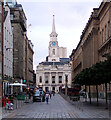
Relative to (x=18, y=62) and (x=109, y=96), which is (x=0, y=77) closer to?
(x=109, y=96)

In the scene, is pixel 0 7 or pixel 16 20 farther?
pixel 16 20

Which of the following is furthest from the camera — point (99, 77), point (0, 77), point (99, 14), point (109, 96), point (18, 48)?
point (18, 48)

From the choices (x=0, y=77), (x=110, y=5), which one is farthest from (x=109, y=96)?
(x=0, y=77)

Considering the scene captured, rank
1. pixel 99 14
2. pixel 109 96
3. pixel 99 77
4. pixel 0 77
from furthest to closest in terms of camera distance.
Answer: pixel 99 14 → pixel 109 96 → pixel 0 77 → pixel 99 77

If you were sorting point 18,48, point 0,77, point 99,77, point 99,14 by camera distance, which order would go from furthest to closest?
point 18,48
point 99,14
point 0,77
point 99,77

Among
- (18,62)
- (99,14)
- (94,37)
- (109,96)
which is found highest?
(99,14)

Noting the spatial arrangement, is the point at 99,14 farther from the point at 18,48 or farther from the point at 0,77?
the point at 0,77

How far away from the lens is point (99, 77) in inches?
1297

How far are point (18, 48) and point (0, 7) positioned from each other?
33.2 m

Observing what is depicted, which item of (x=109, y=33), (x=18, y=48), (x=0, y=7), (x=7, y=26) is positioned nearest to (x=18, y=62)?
(x=18, y=48)

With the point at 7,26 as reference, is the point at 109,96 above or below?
below

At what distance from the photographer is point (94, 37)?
69.3 meters

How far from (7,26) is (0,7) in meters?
16.6

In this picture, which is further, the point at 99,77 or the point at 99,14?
the point at 99,14
